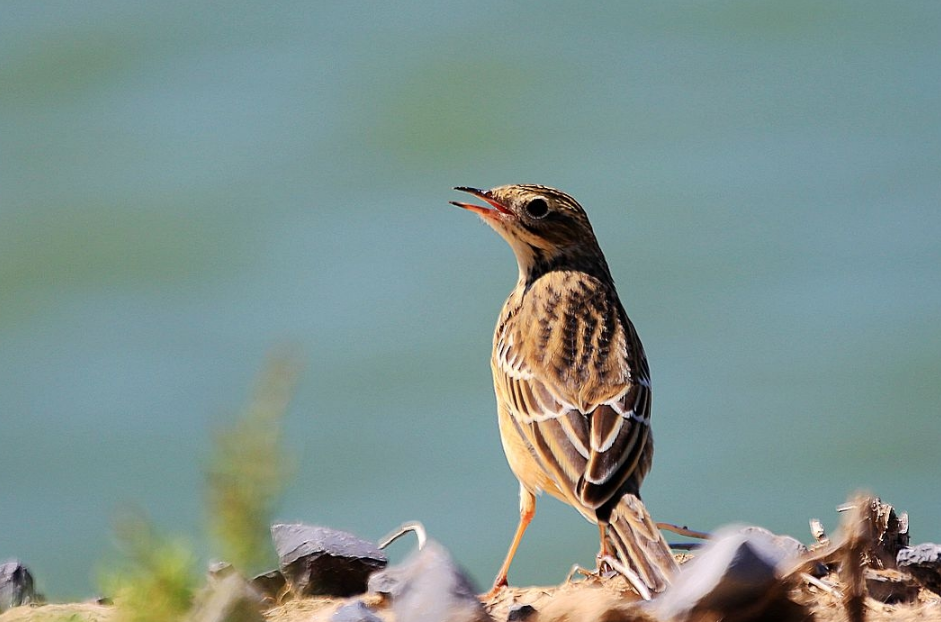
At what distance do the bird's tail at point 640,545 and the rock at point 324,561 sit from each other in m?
0.98

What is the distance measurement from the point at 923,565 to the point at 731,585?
2.10 metres

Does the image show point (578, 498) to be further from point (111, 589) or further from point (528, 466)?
point (111, 589)

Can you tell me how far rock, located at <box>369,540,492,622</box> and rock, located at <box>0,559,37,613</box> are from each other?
1.65m

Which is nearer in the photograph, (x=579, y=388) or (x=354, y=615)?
(x=354, y=615)

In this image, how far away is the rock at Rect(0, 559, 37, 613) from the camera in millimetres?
5531

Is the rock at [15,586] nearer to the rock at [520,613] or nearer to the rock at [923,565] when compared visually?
the rock at [520,613]

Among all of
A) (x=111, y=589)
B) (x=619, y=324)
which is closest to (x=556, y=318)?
(x=619, y=324)

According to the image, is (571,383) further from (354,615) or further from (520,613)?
(354,615)

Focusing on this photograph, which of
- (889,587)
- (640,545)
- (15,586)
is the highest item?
(15,586)

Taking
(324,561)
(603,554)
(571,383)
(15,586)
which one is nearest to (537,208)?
(571,383)

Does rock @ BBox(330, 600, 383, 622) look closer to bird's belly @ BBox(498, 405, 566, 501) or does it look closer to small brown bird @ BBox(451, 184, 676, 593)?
small brown bird @ BBox(451, 184, 676, 593)

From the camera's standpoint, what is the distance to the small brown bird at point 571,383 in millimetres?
6027

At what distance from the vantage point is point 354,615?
15.4 feet

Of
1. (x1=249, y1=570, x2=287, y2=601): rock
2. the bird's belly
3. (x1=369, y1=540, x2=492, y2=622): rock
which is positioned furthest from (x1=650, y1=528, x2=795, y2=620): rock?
the bird's belly
